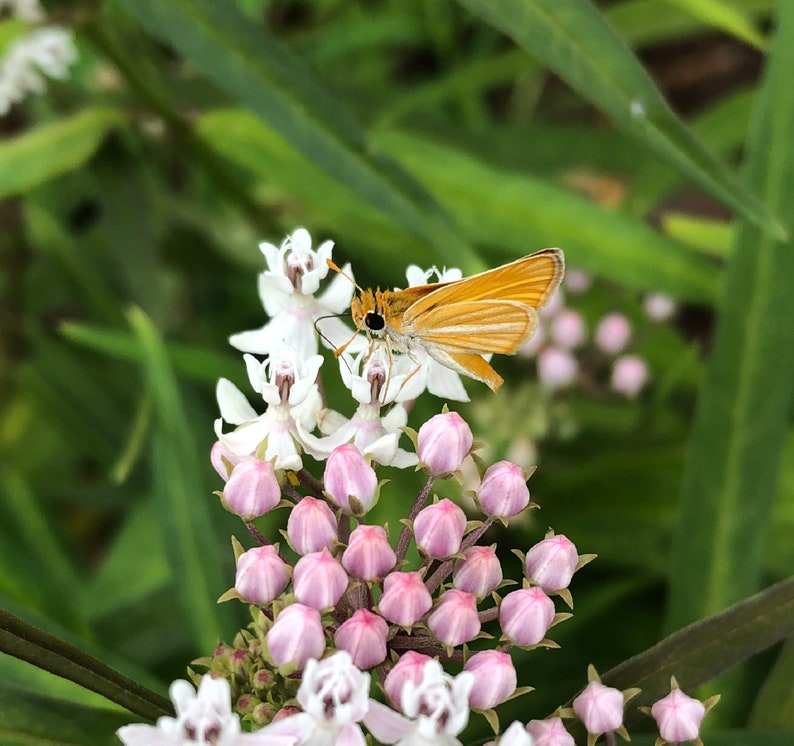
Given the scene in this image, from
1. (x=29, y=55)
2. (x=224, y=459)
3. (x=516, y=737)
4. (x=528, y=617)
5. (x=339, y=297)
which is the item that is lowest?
(x=516, y=737)

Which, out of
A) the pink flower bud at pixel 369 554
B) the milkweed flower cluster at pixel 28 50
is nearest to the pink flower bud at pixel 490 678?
the pink flower bud at pixel 369 554

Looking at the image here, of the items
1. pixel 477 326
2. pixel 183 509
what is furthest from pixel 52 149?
pixel 477 326

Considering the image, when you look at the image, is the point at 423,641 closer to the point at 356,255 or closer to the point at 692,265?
the point at 692,265

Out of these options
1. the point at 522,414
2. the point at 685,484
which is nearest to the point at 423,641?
the point at 685,484

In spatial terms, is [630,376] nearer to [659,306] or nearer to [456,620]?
[659,306]

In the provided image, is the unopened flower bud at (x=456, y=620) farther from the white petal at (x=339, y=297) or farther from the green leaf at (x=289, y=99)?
the green leaf at (x=289, y=99)

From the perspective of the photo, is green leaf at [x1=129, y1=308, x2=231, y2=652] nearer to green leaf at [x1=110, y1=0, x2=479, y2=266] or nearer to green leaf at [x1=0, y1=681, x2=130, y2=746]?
green leaf at [x1=110, y1=0, x2=479, y2=266]
